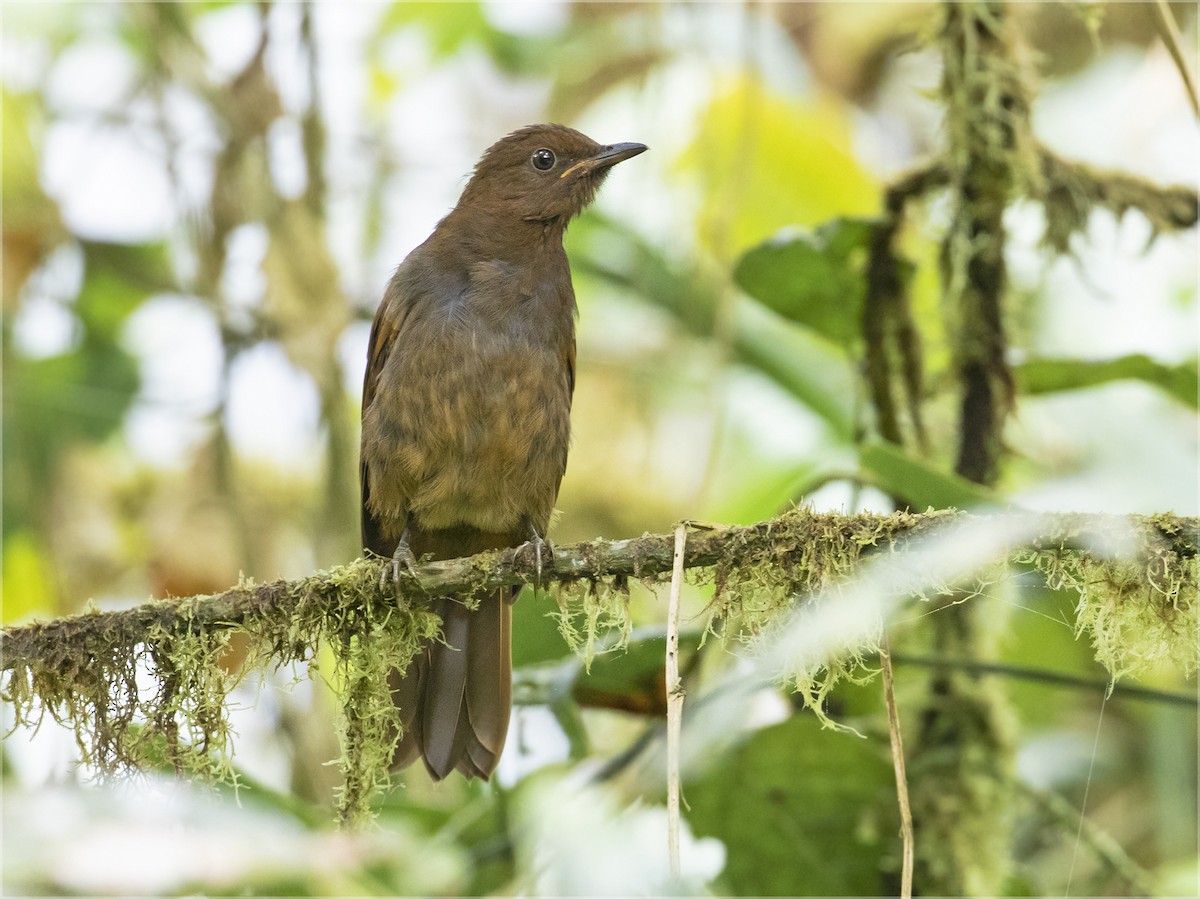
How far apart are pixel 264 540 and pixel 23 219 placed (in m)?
2.11

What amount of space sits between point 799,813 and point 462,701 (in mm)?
936

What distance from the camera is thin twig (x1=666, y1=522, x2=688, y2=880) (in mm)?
1911

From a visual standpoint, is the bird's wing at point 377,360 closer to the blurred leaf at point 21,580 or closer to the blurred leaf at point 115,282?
the blurred leaf at point 21,580

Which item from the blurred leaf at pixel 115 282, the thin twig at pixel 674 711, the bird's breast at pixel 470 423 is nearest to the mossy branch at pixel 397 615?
the thin twig at pixel 674 711

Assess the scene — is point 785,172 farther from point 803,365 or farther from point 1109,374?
point 1109,374

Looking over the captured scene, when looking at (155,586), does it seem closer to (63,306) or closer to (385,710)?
(63,306)

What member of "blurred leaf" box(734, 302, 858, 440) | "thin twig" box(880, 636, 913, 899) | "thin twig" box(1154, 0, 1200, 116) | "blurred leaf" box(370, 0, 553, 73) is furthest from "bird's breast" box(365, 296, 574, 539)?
"blurred leaf" box(370, 0, 553, 73)

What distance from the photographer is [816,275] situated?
3.62 m

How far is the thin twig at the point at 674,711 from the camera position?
191cm

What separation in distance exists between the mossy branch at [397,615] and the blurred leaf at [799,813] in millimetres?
677

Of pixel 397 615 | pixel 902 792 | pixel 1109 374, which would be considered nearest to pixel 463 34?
pixel 1109 374

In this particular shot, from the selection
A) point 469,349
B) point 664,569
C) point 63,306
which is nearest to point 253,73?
point 63,306

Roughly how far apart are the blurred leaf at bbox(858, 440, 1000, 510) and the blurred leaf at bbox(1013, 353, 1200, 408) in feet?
2.47

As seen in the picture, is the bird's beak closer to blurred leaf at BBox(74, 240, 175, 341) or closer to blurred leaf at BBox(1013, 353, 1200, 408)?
blurred leaf at BBox(1013, 353, 1200, 408)
